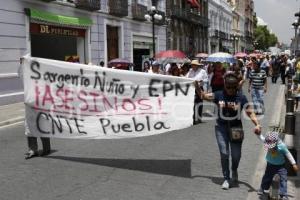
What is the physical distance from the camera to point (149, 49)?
35938 millimetres

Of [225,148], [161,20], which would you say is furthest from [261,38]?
[225,148]

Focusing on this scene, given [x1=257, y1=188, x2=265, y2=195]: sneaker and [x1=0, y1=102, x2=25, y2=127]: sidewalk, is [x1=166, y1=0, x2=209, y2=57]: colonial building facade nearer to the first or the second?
[x1=0, y1=102, x2=25, y2=127]: sidewalk

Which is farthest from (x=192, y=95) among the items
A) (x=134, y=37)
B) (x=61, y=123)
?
(x=134, y=37)

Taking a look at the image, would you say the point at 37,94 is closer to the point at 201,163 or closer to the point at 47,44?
the point at 201,163

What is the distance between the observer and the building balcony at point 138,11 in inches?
1196

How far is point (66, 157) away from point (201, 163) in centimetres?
228

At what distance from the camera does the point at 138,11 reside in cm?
3111

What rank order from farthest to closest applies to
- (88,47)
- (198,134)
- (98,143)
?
(88,47) < (198,134) < (98,143)

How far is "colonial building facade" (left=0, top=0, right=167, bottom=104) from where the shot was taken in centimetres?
1861

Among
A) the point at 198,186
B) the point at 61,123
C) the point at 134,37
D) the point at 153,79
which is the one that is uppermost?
the point at 134,37

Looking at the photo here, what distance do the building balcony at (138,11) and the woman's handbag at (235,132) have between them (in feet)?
80.3

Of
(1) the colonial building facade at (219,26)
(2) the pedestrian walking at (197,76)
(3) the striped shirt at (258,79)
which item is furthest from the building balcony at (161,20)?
(1) the colonial building facade at (219,26)

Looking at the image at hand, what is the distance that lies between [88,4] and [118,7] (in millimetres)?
4179

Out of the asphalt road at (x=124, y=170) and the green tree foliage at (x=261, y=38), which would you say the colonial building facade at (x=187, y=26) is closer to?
the asphalt road at (x=124, y=170)
